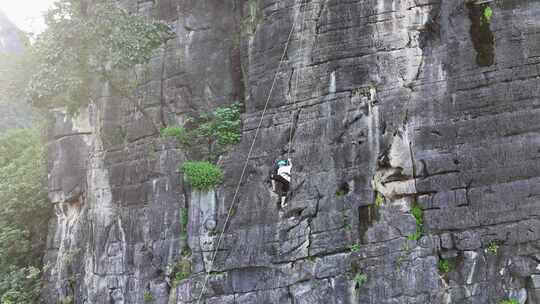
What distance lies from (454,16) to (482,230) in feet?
12.9

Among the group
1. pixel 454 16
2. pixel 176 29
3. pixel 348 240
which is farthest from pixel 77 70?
pixel 454 16

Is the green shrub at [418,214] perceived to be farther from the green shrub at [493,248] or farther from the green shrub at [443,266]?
the green shrub at [493,248]

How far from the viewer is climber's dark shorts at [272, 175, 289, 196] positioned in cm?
1055

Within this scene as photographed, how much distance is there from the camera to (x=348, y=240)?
384 inches

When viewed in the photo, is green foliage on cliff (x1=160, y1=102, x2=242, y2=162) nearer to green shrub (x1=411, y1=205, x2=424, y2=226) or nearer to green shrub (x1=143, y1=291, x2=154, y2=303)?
green shrub (x1=143, y1=291, x2=154, y2=303)

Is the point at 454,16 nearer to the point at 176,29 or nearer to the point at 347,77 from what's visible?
the point at 347,77

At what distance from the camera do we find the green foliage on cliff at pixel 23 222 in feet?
44.7

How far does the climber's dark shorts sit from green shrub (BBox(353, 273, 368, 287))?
6.97ft

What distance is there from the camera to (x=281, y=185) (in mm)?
10633

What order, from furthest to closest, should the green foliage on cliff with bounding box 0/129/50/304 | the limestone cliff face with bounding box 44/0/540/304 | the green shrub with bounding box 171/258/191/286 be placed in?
the green foliage on cliff with bounding box 0/129/50/304 < the green shrub with bounding box 171/258/191/286 < the limestone cliff face with bounding box 44/0/540/304

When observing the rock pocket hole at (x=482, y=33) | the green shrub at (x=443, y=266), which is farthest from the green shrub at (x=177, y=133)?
the rock pocket hole at (x=482, y=33)

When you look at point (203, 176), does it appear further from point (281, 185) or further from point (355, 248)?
point (355, 248)

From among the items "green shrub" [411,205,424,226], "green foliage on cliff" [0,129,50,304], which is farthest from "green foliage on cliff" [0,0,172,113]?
"green shrub" [411,205,424,226]

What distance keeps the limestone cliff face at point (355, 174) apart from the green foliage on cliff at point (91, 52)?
1581 millimetres
